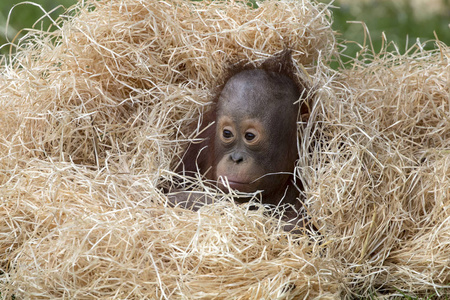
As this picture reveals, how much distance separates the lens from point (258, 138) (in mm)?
3314

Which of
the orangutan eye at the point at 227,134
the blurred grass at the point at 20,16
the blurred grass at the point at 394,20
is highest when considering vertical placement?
the blurred grass at the point at 394,20

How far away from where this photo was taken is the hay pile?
8.75 ft

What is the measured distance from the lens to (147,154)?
3453mm

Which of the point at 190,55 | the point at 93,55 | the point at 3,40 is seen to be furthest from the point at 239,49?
the point at 3,40

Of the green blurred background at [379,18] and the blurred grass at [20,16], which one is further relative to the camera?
the green blurred background at [379,18]

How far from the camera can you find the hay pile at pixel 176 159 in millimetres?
2666

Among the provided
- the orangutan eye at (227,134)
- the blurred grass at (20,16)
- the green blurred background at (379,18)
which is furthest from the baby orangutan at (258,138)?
the blurred grass at (20,16)

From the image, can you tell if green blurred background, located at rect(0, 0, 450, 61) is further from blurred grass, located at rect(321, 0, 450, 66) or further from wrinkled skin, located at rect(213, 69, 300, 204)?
wrinkled skin, located at rect(213, 69, 300, 204)

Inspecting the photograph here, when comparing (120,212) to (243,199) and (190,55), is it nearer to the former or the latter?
(243,199)

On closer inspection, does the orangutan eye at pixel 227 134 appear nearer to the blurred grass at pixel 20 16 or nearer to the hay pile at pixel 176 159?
the hay pile at pixel 176 159

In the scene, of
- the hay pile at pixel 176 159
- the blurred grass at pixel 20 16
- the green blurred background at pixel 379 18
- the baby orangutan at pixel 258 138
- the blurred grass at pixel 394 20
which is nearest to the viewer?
the hay pile at pixel 176 159

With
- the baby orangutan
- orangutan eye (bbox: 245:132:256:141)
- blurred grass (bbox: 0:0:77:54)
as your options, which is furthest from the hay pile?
blurred grass (bbox: 0:0:77:54)

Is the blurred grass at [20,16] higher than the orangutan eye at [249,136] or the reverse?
the reverse

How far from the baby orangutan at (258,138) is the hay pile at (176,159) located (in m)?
0.13
